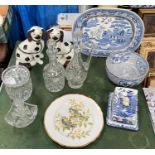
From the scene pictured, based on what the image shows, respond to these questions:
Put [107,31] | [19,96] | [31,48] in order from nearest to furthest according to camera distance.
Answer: [19,96] < [31,48] < [107,31]

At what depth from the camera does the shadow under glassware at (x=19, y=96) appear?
98cm

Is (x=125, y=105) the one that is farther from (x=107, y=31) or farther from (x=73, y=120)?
(x=107, y=31)

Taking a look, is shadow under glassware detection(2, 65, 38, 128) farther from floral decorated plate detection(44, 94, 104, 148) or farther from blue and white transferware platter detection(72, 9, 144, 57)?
blue and white transferware platter detection(72, 9, 144, 57)

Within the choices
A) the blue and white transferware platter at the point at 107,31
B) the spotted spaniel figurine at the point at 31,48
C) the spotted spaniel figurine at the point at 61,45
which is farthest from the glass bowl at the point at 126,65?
the spotted spaniel figurine at the point at 31,48

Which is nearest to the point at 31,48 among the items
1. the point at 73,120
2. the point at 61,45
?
the point at 61,45

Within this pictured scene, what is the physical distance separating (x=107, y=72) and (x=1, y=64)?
1.66 ft

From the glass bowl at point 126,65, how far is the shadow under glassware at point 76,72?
103mm

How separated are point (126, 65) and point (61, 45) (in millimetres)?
306

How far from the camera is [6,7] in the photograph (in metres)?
1.30

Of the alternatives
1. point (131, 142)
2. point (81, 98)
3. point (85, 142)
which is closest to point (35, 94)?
point (81, 98)

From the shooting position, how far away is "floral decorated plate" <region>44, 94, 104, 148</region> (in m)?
0.95

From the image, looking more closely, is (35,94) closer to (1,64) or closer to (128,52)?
(1,64)

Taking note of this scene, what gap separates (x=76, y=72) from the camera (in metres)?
1.11

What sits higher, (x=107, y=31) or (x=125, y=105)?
(x=107, y=31)
